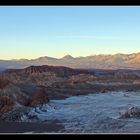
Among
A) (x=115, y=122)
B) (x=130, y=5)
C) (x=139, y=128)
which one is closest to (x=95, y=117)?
(x=115, y=122)

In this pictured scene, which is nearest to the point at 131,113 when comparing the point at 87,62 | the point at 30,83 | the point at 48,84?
the point at 87,62

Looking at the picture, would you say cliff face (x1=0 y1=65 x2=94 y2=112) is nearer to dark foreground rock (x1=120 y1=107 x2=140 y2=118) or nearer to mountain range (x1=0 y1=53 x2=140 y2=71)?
mountain range (x1=0 y1=53 x2=140 y2=71)

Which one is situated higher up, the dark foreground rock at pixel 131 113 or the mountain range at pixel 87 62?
the mountain range at pixel 87 62

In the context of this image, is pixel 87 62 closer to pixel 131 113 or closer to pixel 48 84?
pixel 48 84

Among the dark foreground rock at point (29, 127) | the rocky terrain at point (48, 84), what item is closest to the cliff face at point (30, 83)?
the rocky terrain at point (48, 84)

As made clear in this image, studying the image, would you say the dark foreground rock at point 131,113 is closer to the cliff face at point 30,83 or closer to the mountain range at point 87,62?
the mountain range at point 87,62

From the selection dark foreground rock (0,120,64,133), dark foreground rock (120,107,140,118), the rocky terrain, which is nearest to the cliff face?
the rocky terrain

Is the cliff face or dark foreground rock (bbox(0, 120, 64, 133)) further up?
the cliff face

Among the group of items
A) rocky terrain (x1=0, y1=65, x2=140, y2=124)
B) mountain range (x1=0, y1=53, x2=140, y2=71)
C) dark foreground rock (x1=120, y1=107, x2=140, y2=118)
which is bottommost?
dark foreground rock (x1=120, y1=107, x2=140, y2=118)

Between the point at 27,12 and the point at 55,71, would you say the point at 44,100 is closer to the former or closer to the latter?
the point at 55,71
